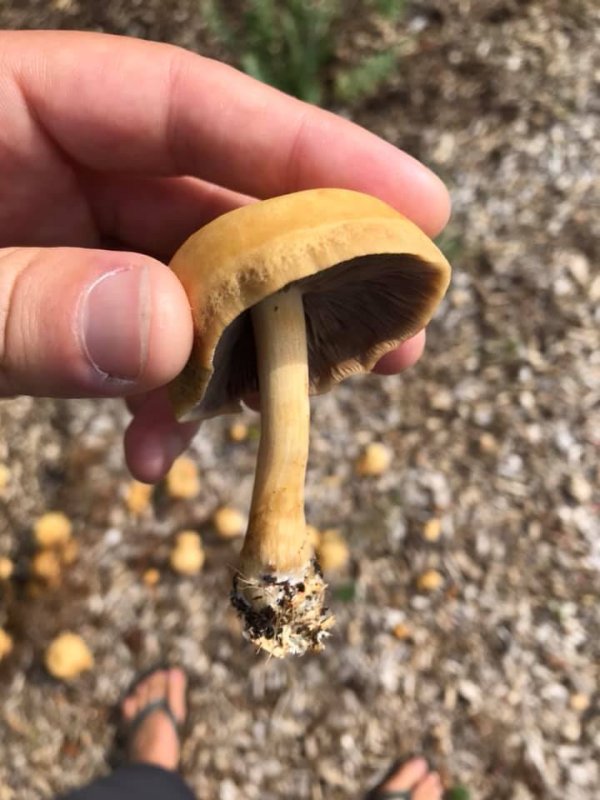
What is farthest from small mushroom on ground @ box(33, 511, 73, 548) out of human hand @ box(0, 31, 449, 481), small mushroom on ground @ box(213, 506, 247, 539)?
human hand @ box(0, 31, 449, 481)

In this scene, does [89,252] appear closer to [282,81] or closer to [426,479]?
[426,479]

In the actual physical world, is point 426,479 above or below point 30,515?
above

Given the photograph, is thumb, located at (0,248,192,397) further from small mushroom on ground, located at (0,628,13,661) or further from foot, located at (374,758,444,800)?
foot, located at (374,758,444,800)

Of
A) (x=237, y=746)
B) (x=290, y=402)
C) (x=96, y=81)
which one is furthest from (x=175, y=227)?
(x=237, y=746)

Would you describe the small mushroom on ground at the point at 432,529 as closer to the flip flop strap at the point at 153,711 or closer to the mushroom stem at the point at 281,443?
the flip flop strap at the point at 153,711

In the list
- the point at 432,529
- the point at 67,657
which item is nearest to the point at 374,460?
the point at 432,529

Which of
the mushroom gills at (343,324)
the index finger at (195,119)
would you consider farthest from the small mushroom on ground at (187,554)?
the index finger at (195,119)

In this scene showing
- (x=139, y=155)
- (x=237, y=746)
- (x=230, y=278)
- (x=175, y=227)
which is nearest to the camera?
(x=230, y=278)
